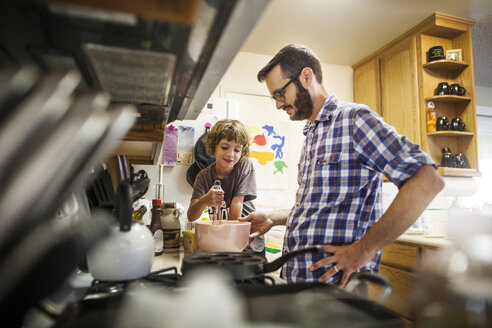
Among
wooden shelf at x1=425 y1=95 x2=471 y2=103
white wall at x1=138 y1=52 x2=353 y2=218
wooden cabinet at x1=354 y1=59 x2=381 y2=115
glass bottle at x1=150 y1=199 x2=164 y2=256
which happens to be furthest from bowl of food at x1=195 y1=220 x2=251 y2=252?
wooden cabinet at x1=354 y1=59 x2=381 y2=115

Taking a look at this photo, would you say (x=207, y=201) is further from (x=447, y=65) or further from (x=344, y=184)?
(x=447, y=65)

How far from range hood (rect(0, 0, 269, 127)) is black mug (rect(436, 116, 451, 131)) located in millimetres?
2484

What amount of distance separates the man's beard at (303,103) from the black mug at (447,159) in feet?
5.75

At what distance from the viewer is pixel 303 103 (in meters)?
1.37

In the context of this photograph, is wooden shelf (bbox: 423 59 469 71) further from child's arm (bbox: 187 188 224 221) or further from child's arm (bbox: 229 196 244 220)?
child's arm (bbox: 187 188 224 221)

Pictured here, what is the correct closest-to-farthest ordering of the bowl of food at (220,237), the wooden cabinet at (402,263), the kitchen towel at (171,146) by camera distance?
the bowl of food at (220,237) < the wooden cabinet at (402,263) < the kitchen towel at (171,146)

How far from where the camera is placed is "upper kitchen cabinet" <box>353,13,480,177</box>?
2.54m

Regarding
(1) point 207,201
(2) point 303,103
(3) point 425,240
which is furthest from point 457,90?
(1) point 207,201

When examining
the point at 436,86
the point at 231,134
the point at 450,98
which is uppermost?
the point at 436,86

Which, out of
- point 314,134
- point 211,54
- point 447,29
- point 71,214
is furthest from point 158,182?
point 447,29

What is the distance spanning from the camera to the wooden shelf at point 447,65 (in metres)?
2.53

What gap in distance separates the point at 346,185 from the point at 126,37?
2.76ft

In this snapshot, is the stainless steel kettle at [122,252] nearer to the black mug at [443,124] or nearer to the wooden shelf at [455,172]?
the wooden shelf at [455,172]

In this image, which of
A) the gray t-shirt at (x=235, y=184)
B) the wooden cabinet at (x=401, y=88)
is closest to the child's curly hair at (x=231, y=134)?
the gray t-shirt at (x=235, y=184)
